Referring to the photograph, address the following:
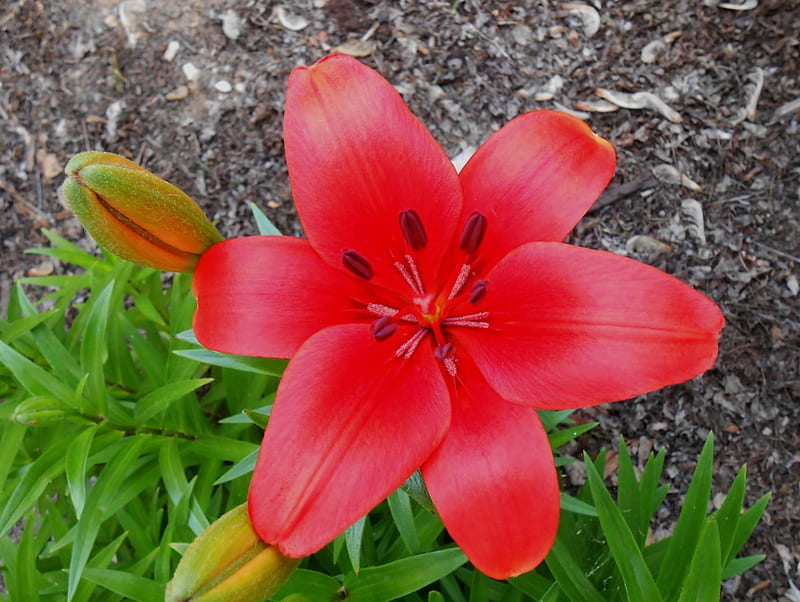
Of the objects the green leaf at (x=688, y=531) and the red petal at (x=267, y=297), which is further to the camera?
the green leaf at (x=688, y=531)

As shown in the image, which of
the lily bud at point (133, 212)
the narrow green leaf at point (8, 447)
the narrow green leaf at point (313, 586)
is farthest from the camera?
the narrow green leaf at point (8, 447)

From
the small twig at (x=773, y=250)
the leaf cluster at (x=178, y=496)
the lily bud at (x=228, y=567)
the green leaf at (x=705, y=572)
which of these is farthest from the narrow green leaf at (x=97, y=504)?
the small twig at (x=773, y=250)

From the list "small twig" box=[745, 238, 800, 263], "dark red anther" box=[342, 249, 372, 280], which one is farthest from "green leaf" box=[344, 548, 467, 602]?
"small twig" box=[745, 238, 800, 263]

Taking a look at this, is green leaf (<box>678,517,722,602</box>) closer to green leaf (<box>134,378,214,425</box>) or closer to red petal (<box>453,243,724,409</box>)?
red petal (<box>453,243,724,409</box>)

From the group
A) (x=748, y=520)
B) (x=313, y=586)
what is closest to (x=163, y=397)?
(x=313, y=586)

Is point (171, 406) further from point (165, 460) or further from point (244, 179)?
point (244, 179)

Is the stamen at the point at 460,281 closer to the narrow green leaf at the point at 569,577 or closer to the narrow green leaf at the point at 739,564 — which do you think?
the narrow green leaf at the point at 569,577
